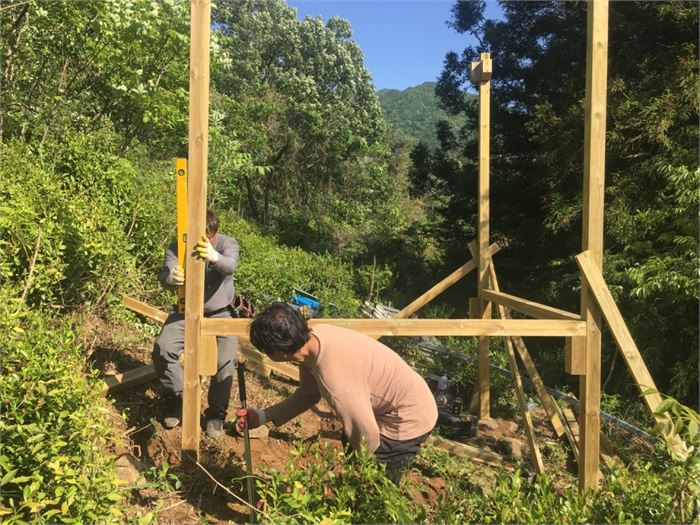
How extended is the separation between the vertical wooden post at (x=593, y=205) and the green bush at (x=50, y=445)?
277 cm

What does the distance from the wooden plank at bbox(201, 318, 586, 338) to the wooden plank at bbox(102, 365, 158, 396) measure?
3.69ft

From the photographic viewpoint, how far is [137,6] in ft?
20.4

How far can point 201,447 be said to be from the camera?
3621 mm

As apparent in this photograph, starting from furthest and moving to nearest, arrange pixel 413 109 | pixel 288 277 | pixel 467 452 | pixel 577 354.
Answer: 1. pixel 413 109
2. pixel 288 277
3. pixel 467 452
4. pixel 577 354

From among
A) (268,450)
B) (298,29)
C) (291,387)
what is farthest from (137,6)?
(298,29)

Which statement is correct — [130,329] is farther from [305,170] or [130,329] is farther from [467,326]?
[305,170]

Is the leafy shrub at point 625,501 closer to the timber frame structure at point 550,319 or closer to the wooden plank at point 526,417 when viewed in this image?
the timber frame structure at point 550,319

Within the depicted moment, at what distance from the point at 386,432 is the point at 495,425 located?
3177 millimetres

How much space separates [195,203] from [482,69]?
10.5 ft

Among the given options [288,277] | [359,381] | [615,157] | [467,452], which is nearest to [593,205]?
[359,381]

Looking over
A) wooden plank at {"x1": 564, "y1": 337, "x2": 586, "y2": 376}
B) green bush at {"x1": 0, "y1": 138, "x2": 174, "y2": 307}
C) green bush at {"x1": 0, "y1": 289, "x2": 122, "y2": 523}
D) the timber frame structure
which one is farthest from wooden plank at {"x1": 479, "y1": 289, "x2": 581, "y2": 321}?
green bush at {"x1": 0, "y1": 138, "x2": 174, "y2": 307}

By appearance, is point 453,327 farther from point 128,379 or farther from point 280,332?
point 128,379

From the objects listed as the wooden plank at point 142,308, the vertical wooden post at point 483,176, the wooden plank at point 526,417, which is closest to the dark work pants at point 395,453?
the wooden plank at point 526,417

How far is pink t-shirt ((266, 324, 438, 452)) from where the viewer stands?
7.81 ft
